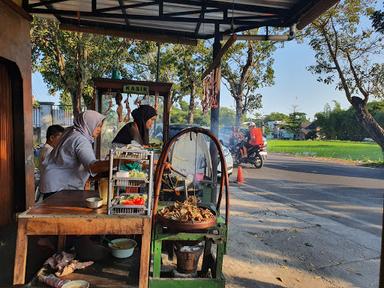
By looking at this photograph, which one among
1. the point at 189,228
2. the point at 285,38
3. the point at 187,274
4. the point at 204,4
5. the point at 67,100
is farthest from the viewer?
the point at 67,100

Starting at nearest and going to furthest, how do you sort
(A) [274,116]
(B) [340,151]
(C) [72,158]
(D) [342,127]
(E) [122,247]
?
A: (C) [72,158] → (E) [122,247] → (B) [340,151] → (D) [342,127] → (A) [274,116]

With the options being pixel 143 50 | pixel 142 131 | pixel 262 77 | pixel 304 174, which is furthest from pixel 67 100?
pixel 142 131

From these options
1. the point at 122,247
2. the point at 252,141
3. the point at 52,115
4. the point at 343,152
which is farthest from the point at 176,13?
the point at 343,152

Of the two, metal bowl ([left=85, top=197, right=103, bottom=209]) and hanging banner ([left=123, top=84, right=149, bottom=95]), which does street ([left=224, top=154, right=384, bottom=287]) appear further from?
hanging banner ([left=123, top=84, right=149, bottom=95])

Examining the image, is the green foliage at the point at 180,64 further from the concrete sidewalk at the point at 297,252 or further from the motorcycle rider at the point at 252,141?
the concrete sidewalk at the point at 297,252

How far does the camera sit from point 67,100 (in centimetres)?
2020

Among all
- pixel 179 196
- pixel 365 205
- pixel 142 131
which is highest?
pixel 142 131

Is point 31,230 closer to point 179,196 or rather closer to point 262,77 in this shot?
point 179,196

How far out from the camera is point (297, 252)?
178 inches

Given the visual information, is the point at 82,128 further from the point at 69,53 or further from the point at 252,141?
the point at 252,141

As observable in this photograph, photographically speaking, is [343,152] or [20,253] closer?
[20,253]

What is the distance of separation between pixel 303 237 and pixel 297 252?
0.69m

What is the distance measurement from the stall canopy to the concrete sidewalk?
3199 mm

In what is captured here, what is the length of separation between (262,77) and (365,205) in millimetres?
16459
